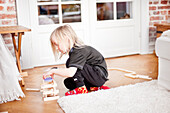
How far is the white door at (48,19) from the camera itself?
3.46 m

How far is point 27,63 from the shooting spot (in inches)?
134

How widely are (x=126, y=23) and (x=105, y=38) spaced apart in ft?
1.52

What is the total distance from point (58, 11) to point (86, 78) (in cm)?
169

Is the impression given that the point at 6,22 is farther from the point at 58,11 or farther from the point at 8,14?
the point at 58,11

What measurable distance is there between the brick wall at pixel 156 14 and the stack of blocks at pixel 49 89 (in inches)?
99.3

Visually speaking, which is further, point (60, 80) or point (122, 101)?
point (60, 80)

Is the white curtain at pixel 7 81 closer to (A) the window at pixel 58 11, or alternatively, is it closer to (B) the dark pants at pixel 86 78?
(B) the dark pants at pixel 86 78

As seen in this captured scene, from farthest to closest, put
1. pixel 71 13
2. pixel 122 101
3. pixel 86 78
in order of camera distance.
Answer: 1. pixel 71 13
2. pixel 86 78
3. pixel 122 101

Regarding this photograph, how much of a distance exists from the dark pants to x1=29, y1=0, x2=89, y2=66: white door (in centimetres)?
137

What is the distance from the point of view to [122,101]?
1.97m

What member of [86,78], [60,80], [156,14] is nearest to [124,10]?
[156,14]

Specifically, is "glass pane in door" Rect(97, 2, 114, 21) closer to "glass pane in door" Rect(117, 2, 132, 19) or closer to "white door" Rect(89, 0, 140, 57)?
"white door" Rect(89, 0, 140, 57)

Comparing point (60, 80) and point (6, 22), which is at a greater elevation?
point (6, 22)

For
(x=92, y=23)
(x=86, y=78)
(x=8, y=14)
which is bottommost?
(x=86, y=78)
